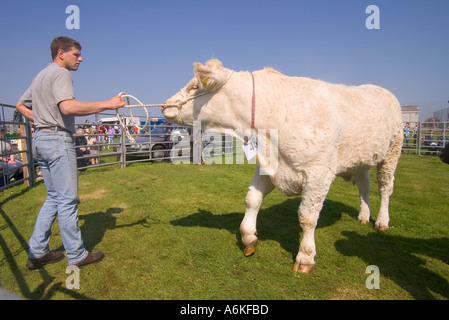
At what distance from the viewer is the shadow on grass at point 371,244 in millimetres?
2734

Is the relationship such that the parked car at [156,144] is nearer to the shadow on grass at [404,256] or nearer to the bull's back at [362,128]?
the shadow on grass at [404,256]

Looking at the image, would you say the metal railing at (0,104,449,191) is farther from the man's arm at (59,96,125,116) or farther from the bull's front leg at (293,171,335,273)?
the man's arm at (59,96,125,116)

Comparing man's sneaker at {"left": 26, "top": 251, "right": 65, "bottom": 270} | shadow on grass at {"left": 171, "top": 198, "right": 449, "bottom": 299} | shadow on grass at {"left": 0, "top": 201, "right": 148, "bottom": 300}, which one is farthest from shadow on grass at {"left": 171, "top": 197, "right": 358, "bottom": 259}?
man's sneaker at {"left": 26, "top": 251, "right": 65, "bottom": 270}

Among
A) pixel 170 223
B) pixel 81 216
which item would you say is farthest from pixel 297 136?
pixel 81 216

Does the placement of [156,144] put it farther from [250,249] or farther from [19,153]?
[250,249]

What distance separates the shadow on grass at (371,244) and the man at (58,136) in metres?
1.64

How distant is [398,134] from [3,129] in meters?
7.57

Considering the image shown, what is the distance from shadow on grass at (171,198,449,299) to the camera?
2734 millimetres

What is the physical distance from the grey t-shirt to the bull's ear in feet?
3.66

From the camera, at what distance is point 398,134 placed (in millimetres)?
3799

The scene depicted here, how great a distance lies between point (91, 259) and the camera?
2896 mm

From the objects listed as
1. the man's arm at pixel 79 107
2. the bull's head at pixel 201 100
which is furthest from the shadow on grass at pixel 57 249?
the bull's head at pixel 201 100
